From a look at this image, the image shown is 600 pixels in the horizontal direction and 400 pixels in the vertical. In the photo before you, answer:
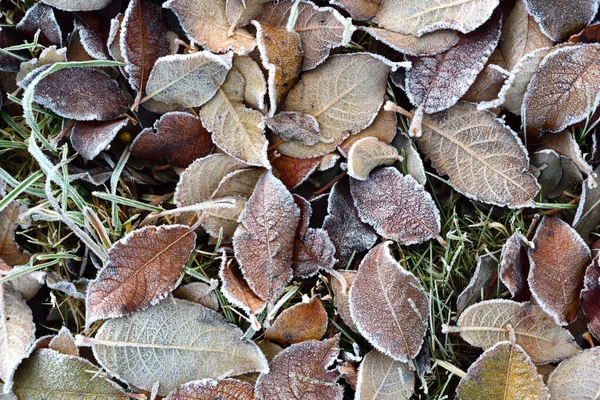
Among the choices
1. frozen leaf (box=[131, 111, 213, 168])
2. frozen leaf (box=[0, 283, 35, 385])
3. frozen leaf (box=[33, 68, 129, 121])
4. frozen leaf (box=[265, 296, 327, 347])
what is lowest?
frozen leaf (box=[0, 283, 35, 385])

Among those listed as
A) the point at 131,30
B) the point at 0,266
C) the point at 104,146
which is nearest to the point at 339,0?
the point at 131,30

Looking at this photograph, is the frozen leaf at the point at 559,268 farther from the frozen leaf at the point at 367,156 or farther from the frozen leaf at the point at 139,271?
the frozen leaf at the point at 139,271

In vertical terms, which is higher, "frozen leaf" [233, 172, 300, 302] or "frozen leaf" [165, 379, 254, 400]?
"frozen leaf" [233, 172, 300, 302]

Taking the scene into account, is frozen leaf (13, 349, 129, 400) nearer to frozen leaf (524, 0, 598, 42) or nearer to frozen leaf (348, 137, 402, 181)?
frozen leaf (348, 137, 402, 181)

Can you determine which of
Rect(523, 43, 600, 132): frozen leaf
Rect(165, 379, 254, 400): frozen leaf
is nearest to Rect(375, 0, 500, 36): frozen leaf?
Rect(523, 43, 600, 132): frozen leaf

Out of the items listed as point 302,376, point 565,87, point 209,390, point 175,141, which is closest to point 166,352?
point 209,390

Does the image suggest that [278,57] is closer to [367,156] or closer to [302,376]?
[367,156]
